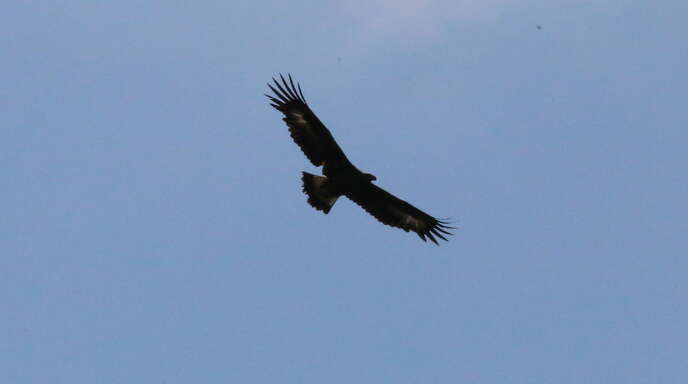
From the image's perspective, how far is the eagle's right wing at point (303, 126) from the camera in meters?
23.6

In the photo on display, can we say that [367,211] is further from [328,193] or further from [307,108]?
[307,108]

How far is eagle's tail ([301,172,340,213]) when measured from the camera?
24156mm

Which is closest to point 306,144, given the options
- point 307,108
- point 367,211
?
point 307,108

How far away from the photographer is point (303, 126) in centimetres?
2373

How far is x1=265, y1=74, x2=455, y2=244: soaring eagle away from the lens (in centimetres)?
2366

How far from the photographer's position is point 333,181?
2417 cm

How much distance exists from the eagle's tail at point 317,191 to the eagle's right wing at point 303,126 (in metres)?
0.52

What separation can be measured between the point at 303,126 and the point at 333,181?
1233 mm

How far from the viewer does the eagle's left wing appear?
2484 cm

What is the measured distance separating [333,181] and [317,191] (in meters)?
0.36

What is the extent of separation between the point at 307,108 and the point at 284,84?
0.63 metres

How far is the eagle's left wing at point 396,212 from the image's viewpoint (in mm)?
24844

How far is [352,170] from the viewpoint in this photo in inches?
944

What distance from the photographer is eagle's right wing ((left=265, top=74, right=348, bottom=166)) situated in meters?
23.6
